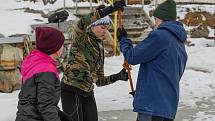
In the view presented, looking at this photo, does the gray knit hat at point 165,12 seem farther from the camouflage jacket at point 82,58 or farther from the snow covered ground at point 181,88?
the snow covered ground at point 181,88

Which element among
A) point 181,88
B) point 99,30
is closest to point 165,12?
point 99,30

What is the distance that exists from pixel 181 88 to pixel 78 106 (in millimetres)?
4890

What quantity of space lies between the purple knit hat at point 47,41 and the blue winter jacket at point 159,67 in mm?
686

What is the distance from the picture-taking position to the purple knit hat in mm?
3837

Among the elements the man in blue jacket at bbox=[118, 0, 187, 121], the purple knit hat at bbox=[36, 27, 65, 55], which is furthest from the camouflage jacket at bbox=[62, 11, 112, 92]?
the purple knit hat at bbox=[36, 27, 65, 55]

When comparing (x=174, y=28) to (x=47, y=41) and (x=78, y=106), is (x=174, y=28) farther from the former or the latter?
(x=78, y=106)

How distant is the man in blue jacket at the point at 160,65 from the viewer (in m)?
4.14

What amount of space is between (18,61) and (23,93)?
552cm

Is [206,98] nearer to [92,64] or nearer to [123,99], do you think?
[123,99]

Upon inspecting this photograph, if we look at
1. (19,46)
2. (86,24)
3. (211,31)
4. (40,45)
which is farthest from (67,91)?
(211,31)

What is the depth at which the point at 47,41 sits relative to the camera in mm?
3852

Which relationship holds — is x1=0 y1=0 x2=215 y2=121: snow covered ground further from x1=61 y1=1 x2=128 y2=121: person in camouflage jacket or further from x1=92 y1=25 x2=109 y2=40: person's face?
x1=92 y1=25 x2=109 y2=40: person's face

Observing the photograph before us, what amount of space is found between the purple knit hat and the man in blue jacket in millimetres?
686

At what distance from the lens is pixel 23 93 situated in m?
3.78
